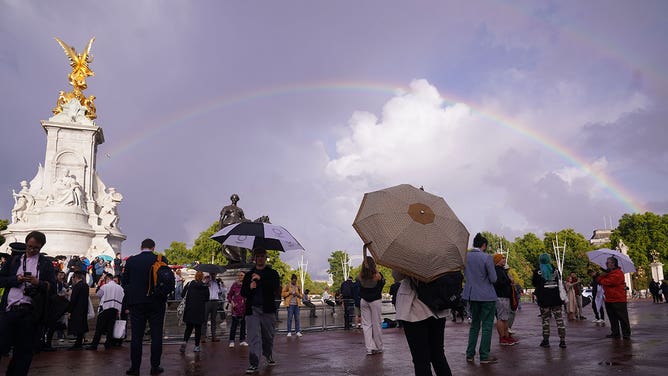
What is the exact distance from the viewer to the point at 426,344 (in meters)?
4.88

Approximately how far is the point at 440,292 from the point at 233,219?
1447cm

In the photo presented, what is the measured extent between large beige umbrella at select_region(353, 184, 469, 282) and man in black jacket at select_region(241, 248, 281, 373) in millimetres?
3688

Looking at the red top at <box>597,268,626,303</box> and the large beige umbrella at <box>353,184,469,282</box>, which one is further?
the red top at <box>597,268,626,303</box>

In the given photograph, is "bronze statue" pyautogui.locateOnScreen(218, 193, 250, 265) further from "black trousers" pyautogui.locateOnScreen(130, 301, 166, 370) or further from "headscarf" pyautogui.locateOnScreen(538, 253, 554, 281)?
"headscarf" pyautogui.locateOnScreen(538, 253, 554, 281)

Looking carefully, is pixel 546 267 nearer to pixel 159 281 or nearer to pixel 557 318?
pixel 557 318

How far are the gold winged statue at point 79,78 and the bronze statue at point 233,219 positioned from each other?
3263cm

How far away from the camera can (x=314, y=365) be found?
29.2 feet

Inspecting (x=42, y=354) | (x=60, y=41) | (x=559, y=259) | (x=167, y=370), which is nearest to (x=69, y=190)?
(x=60, y=41)

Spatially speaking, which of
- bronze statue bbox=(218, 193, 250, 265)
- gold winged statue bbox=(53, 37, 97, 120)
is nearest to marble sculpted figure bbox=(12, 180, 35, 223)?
gold winged statue bbox=(53, 37, 97, 120)

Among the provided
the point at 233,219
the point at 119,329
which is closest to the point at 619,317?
the point at 119,329

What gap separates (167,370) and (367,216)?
5664 millimetres

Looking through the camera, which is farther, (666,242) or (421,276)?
(666,242)

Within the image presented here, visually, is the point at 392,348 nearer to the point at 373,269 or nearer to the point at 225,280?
the point at 373,269

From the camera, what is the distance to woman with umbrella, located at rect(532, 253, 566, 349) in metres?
9.98
